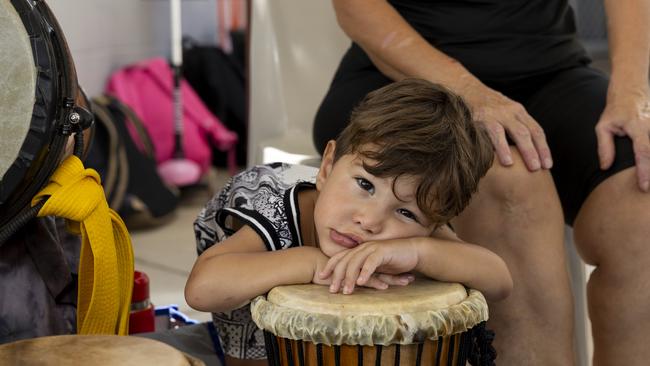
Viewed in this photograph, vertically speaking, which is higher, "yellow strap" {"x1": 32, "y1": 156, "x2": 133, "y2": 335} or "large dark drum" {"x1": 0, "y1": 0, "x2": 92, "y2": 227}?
"large dark drum" {"x1": 0, "y1": 0, "x2": 92, "y2": 227}

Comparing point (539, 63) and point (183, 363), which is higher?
point (539, 63)

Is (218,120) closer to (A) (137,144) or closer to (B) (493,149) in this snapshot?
(A) (137,144)

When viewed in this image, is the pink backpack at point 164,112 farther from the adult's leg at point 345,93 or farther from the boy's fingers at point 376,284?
the boy's fingers at point 376,284

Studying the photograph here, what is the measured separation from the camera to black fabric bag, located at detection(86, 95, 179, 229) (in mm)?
3375

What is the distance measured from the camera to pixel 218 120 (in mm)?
4543

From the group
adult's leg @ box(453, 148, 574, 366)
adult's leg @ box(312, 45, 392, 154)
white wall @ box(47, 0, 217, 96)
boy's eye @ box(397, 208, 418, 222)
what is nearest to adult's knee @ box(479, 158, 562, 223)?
adult's leg @ box(453, 148, 574, 366)

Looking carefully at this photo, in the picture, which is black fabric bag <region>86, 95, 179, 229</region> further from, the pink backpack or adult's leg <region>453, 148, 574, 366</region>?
adult's leg <region>453, 148, 574, 366</region>

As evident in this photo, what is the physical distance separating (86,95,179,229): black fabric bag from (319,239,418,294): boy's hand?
2131 mm

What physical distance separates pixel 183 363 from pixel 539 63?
0.94m

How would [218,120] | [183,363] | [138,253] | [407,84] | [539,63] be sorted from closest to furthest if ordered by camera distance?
[183,363] < [407,84] < [539,63] < [138,253] < [218,120]

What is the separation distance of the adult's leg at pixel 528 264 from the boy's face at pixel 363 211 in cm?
21

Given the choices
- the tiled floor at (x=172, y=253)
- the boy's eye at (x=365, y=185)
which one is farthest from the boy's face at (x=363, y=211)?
the tiled floor at (x=172, y=253)

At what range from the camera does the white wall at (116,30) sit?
3.58 metres

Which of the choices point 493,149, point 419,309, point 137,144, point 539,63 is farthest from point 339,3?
point 137,144
